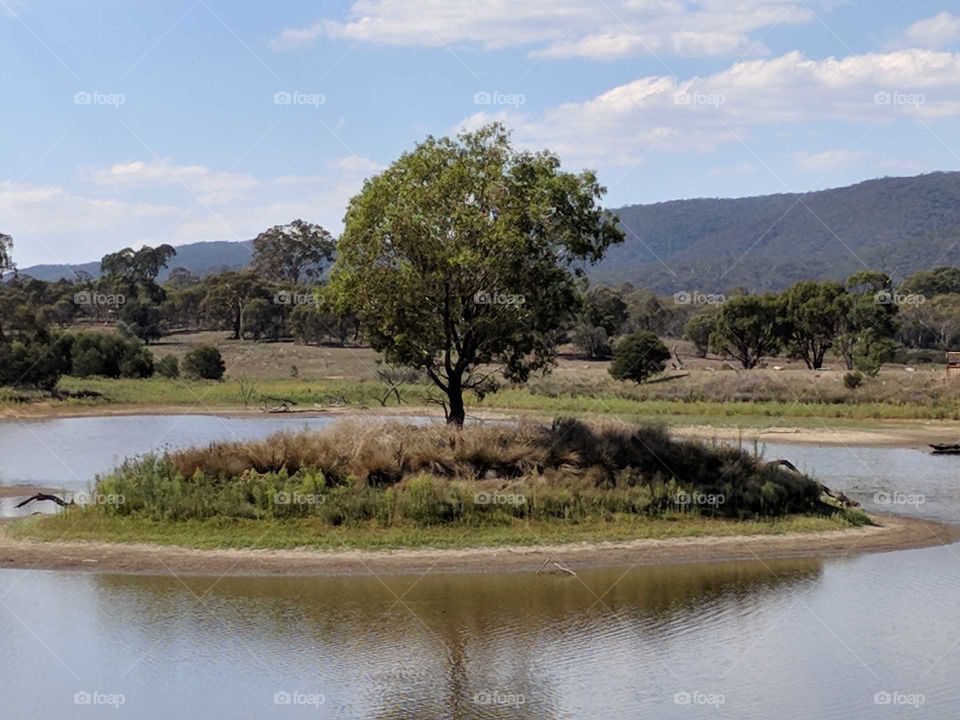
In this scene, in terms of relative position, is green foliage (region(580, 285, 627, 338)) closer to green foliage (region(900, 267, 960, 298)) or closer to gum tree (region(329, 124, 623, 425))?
green foliage (region(900, 267, 960, 298))

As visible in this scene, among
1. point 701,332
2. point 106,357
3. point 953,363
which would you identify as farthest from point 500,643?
point 701,332

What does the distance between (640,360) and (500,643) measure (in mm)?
52173

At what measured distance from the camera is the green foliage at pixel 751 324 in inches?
3295

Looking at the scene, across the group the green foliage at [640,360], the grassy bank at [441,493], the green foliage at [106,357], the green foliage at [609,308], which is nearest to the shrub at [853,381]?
the green foliage at [640,360]

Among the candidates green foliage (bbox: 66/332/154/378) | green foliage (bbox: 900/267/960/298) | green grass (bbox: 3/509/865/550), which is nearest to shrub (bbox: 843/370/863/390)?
green grass (bbox: 3/509/865/550)

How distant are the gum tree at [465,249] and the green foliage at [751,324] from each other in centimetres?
5647

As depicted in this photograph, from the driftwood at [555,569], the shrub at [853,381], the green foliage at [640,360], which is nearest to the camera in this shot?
the driftwood at [555,569]

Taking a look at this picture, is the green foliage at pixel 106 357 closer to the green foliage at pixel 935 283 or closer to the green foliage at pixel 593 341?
the green foliage at pixel 593 341

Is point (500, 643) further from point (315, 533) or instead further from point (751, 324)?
point (751, 324)

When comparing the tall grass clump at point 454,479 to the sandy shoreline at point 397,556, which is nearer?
the sandy shoreline at point 397,556

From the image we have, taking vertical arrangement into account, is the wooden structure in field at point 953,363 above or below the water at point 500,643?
above

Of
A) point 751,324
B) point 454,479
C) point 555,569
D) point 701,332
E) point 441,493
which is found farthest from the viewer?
point 701,332

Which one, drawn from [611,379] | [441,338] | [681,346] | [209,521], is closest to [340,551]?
[209,521]

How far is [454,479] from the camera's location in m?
26.8
